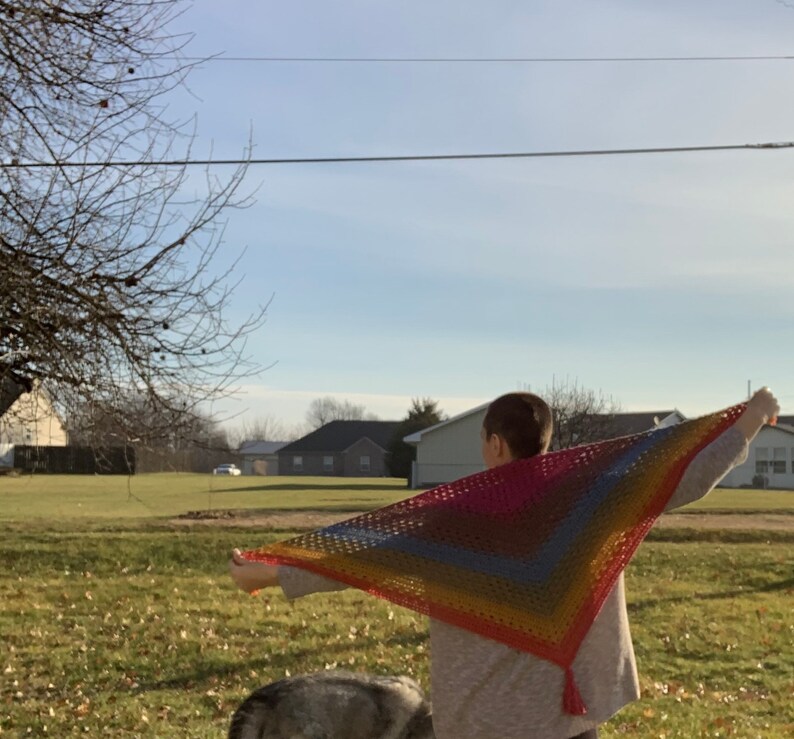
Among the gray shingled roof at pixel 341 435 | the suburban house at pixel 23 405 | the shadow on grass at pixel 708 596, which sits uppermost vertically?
the gray shingled roof at pixel 341 435

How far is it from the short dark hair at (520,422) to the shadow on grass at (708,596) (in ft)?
34.4

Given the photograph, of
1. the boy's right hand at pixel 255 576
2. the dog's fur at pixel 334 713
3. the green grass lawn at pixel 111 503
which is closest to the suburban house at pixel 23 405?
the dog's fur at pixel 334 713

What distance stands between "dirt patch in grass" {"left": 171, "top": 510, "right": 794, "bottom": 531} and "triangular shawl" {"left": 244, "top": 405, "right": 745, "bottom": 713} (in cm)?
2026

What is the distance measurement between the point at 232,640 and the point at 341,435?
88.0 metres

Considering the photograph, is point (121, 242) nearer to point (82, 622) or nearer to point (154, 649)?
point (154, 649)

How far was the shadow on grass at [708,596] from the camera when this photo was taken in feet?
44.3

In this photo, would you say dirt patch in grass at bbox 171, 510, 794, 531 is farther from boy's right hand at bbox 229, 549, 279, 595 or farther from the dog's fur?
boy's right hand at bbox 229, 549, 279, 595

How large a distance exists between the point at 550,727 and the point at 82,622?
9.97m

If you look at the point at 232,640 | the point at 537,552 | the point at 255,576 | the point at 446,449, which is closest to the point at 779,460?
the point at 446,449

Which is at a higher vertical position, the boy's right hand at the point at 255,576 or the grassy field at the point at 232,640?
the boy's right hand at the point at 255,576

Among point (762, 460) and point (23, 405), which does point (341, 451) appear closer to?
point (762, 460)

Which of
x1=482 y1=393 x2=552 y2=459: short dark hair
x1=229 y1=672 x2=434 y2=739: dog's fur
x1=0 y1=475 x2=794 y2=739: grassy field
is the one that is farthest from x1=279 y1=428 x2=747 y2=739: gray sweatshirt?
x1=0 y1=475 x2=794 y2=739: grassy field

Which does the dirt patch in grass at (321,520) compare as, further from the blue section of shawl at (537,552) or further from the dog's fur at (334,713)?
the blue section of shawl at (537,552)

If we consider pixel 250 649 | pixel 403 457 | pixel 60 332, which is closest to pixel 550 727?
pixel 60 332
